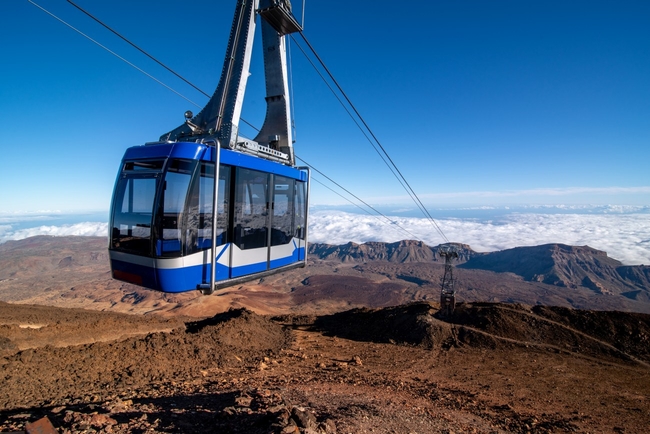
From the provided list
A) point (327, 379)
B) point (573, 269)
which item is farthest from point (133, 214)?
point (573, 269)

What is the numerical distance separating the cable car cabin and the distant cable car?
2cm

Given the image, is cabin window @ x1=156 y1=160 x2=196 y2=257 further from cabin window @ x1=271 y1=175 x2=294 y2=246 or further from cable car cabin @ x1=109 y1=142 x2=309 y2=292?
cabin window @ x1=271 y1=175 x2=294 y2=246

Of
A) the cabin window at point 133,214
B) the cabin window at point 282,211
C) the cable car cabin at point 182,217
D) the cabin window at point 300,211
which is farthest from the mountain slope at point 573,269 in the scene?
the cabin window at point 133,214

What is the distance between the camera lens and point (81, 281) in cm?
10244

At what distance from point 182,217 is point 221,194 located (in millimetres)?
962

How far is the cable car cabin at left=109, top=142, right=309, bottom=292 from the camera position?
509 centimetres

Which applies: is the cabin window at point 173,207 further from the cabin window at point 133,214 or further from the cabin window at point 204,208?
the cabin window at point 133,214

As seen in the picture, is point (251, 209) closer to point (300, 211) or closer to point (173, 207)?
point (300, 211)

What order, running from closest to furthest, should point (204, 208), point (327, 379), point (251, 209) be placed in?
point (204, 208) < point (251, 209) < point (327, 379)

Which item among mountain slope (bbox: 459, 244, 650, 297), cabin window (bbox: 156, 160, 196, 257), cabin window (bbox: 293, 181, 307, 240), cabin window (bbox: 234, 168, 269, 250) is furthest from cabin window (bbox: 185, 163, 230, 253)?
mountain slope (bbox: 459, 244, 650, 297)

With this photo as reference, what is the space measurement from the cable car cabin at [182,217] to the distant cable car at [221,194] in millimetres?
18

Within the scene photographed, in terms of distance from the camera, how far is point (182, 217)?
202 inches

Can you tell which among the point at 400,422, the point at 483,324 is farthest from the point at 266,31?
the point at 483,324

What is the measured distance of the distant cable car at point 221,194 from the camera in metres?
5.14
